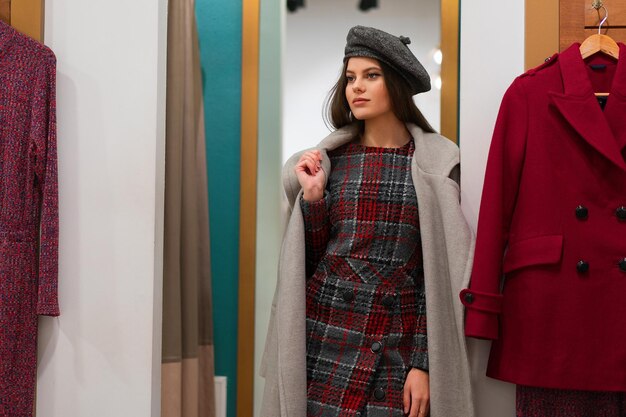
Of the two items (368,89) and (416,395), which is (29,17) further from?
(416,395)

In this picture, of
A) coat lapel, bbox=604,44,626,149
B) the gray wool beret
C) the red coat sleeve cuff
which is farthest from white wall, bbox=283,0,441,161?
the red coat sleeve cuff

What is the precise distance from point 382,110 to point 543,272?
2.04 feet

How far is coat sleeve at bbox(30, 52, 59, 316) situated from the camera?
6.28ft

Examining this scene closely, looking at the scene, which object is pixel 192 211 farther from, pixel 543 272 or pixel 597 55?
pixel 597 55

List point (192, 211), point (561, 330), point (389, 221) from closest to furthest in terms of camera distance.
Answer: point (561, 330)
point (389, 221)
point (192, 211)

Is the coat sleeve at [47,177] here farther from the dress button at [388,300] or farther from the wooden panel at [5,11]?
the dress button at [388,300]

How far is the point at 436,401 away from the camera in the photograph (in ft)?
5.89

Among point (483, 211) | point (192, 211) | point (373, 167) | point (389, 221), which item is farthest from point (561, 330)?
A: point (192, 211)

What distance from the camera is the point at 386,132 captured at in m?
2.03

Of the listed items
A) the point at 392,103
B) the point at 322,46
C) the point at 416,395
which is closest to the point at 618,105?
the point at 392,103

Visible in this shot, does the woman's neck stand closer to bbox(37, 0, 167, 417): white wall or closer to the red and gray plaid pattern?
bbox(37, 0, 167, 417): white wall

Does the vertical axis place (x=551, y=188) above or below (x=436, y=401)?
above

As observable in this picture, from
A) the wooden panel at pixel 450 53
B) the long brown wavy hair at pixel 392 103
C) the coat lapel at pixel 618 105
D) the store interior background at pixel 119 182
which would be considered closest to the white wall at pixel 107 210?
the store interior background at pixel 119 182

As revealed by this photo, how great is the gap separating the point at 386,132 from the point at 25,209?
1.05 m
